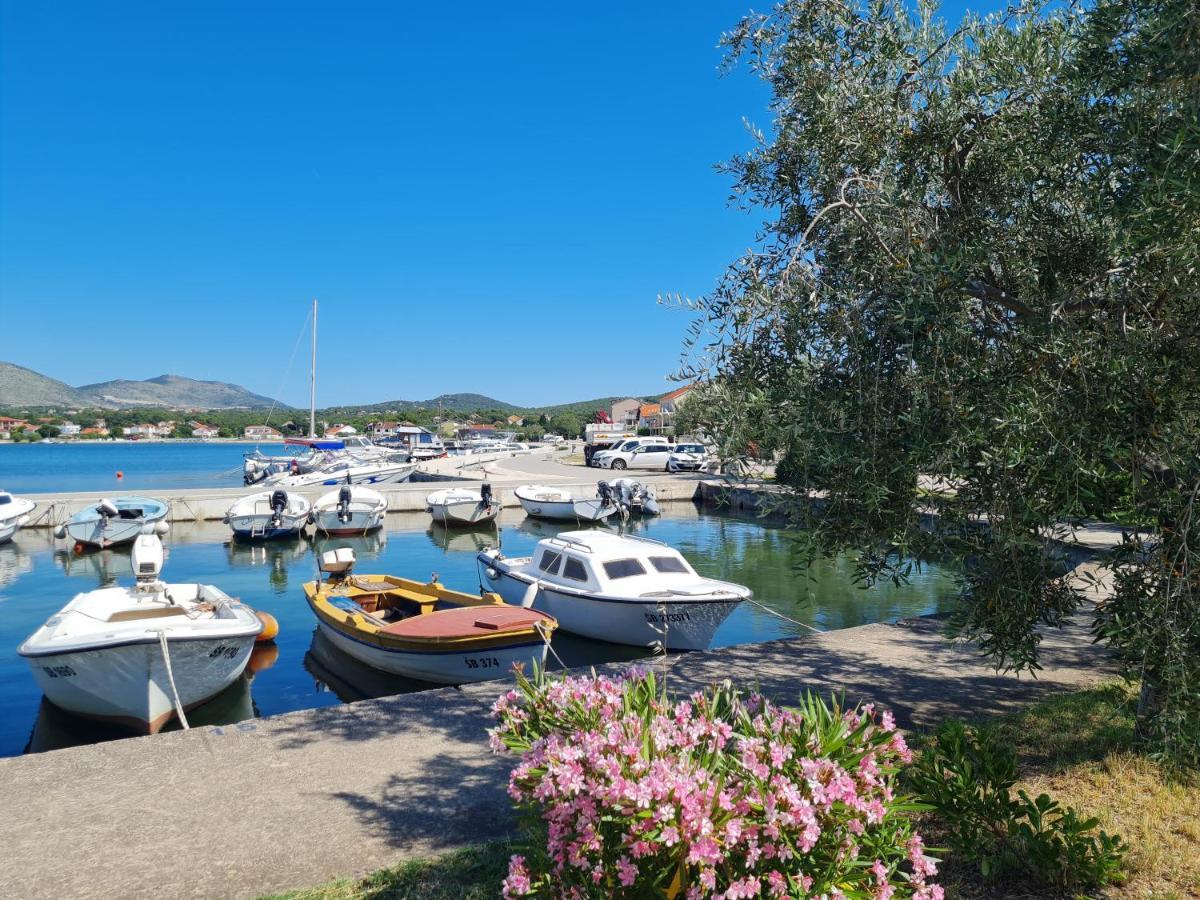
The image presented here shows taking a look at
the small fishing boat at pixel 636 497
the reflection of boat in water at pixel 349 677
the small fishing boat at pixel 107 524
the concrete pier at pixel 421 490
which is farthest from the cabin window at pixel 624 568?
the concrete pier at pixel 421 490

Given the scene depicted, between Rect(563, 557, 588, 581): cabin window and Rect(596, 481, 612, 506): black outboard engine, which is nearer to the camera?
Rect(563, 557, 588, 581): cabin window

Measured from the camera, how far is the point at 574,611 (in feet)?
47.7

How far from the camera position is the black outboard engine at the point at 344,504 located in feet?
100

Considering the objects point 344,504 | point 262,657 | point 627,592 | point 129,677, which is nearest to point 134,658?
point 129,677

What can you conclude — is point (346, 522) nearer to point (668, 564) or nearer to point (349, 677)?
point (349, 677)

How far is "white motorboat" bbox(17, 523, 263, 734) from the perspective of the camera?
33.3 ft

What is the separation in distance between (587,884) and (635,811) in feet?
1.81

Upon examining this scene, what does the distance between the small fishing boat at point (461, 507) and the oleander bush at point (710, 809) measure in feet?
96.9

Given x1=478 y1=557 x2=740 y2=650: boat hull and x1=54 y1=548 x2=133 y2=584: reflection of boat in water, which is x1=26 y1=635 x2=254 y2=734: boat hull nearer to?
x1=478 y1=557 x2=740 y2=650: boat hull

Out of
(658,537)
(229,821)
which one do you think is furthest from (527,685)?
(658,537)

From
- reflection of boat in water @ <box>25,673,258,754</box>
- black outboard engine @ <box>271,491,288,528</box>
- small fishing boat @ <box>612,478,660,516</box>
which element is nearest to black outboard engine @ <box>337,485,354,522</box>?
→ black outboard engine @ <box>271,491,288,528</box>

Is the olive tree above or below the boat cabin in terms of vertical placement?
above

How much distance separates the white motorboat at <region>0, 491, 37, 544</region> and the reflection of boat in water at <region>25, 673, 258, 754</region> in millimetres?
19672

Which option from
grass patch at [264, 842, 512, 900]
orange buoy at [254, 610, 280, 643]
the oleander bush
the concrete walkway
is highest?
the oleander bush
